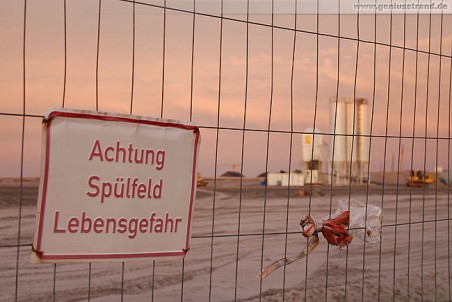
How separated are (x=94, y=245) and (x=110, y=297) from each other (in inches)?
221

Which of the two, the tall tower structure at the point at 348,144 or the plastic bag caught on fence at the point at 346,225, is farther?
the tall tower structure at the point at 348,144

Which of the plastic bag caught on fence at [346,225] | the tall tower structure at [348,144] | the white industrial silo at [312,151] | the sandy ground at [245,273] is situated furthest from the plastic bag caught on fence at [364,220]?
the sandy ground at [245,273]

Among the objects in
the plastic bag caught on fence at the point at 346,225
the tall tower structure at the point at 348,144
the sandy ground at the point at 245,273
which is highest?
the tall tower structure at the point at 348,144

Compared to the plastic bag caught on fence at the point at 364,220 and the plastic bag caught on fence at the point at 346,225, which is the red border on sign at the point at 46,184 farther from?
the plastic bag caught on fence at the point at 364,220

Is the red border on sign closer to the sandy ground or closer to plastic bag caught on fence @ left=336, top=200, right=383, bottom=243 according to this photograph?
plastic bag caught on fence @ left=336, top=200, right=383, bottom=243

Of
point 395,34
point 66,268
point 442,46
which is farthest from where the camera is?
point 66,268

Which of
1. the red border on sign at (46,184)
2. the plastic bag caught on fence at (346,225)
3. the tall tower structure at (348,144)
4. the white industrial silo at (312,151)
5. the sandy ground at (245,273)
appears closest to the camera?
the red border on sign at (46,184)

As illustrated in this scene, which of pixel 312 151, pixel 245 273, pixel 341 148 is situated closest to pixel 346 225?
pixel 312 151

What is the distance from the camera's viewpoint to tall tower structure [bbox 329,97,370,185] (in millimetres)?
3407

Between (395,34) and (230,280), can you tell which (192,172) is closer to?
(395,34)

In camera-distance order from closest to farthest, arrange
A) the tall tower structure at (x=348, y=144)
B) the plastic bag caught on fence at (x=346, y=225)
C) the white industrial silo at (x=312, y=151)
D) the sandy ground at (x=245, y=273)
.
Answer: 1. the white industrial silo at (x=312, y=151)
2. the plastic bag caught on fence at (x=346, y=225)
3. the tall tower structure at (x=348, y=144)
4. the sandy ground at (x=245, y=273)

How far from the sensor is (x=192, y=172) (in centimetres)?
256

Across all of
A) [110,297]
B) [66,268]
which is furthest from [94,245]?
[66,268]

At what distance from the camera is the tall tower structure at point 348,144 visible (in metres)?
3.41
